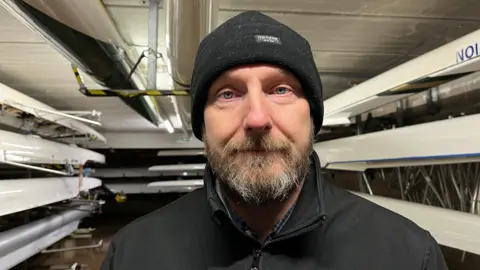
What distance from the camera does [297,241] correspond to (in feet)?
2.79

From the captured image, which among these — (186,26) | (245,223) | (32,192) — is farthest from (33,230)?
(245,223)

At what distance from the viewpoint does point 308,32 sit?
192 cm

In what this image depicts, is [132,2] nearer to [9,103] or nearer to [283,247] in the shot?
[9,103]

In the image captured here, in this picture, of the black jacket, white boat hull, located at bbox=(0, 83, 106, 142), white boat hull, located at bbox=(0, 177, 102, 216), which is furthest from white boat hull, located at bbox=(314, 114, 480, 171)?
white boat hull, located at bbox=(0, 177, 102, 216)

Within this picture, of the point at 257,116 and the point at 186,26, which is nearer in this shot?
the point at 257,116

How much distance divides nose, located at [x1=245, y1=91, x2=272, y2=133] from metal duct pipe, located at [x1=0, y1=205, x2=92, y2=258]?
185 cm

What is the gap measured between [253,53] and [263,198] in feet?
1.05

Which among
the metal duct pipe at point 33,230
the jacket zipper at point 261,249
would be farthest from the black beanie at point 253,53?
the metal duct pipe at point 33,230

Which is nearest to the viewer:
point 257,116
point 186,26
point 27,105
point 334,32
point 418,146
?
point 257,116

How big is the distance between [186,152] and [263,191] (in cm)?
422

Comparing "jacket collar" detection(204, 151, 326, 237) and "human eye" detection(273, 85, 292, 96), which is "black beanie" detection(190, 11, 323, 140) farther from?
"jacket collar" detection(204, 151, 326, 237)

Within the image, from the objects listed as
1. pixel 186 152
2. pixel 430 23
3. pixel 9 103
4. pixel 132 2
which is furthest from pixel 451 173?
pixel 186 152

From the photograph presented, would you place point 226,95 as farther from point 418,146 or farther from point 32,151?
point 32,151

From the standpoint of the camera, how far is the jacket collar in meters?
0.84
